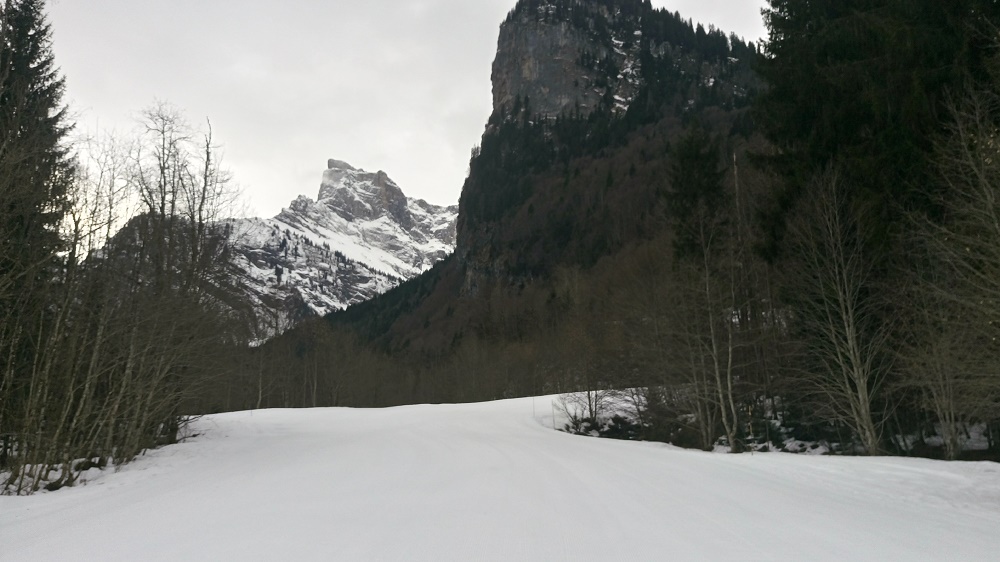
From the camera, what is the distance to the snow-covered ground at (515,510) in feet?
17.7

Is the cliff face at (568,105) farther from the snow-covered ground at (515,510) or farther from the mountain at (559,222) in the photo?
the snow-covered ground at (515,510)

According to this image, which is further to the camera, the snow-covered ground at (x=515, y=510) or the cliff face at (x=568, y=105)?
the cliff face at (x=568, y=105)

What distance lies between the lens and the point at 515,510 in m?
6.98

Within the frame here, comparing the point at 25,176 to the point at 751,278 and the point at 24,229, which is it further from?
the point at 751,278

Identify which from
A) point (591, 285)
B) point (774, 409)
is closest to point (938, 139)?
point (774, 409)

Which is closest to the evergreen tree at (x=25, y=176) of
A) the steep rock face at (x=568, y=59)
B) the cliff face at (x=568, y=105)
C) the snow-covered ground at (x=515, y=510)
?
the snow-covered ground at (x=515, y=510)

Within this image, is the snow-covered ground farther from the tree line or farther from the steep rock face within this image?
the steep rock face

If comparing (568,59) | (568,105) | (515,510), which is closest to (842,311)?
(515,510)

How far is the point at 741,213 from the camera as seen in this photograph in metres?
27.7

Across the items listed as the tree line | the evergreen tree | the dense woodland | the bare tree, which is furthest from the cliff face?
the evergreen tree

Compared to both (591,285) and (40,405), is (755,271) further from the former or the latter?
(591,285)

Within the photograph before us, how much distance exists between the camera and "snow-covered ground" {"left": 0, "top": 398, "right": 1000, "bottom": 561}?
538 cm

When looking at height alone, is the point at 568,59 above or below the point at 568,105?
above

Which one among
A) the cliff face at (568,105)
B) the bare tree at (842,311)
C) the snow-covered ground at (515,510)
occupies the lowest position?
the snow-covered ground at (515,510)
